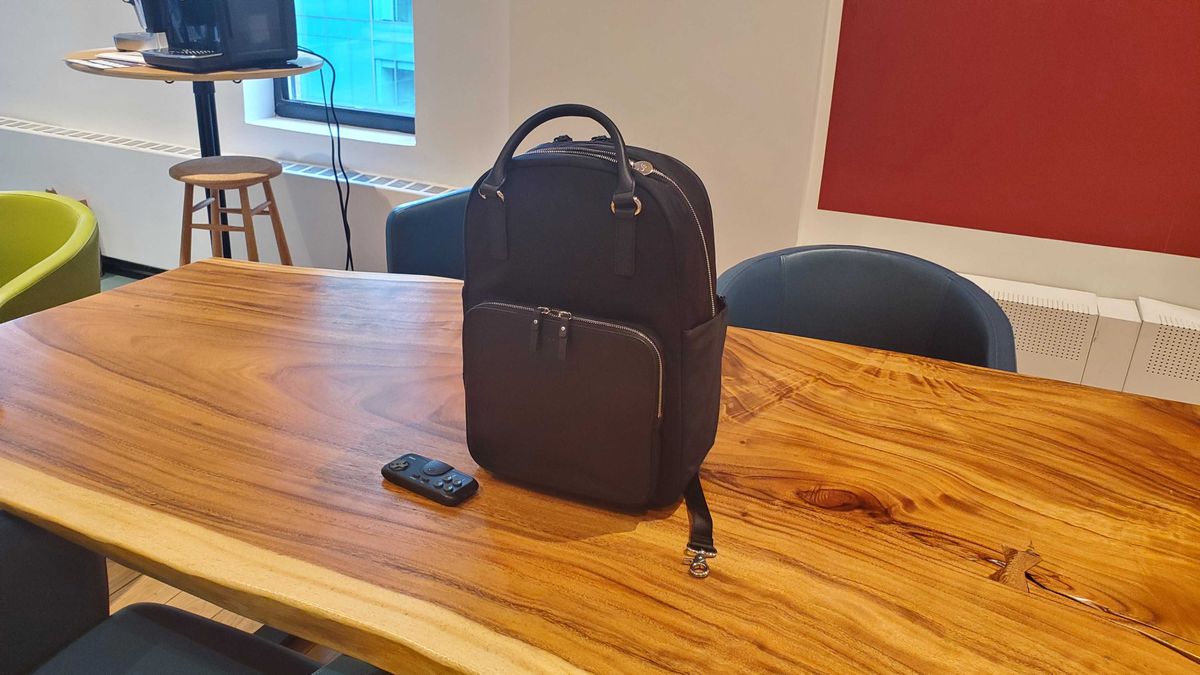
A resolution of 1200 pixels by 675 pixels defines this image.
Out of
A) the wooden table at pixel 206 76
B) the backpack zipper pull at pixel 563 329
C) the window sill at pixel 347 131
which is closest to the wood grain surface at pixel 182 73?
the wooden table at pixel 206 76

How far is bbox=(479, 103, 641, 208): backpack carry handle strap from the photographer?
85 centimetres

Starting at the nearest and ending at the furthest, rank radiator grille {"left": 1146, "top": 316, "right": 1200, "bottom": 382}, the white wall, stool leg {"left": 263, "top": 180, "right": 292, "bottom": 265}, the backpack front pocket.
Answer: the backpack front pocket
radiator grille {"left": 1146, "top": 316, "right": 1200, "bottom": 382}
the white wall
stool leg {"left": 263, "top": 180, "right": 292, "bottom": 265}

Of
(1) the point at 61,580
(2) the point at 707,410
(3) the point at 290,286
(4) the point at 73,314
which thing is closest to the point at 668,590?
(2) the point at 707,410

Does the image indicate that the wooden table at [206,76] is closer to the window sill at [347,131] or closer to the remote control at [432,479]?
the window sill at [347,131]

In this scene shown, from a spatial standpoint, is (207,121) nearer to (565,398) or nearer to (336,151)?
(336,151)

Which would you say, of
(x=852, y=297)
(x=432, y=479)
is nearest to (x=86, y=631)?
(x=432, y=479)

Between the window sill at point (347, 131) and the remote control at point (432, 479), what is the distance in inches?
99.2

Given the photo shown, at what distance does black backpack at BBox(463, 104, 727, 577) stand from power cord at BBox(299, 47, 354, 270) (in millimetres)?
2501

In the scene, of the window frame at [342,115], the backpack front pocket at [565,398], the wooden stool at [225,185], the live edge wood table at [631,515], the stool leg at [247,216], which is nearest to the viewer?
the live edge wood table at [631,515]

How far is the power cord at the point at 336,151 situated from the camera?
10.9 ft

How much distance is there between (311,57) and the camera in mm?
3334

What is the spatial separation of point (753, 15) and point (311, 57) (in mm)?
1803

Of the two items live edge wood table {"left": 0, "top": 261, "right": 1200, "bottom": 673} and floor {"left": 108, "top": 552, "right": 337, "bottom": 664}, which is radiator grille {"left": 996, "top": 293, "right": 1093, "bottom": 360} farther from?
floor {"left": 108, "top": 552, "right": 337, "bottom": 664}

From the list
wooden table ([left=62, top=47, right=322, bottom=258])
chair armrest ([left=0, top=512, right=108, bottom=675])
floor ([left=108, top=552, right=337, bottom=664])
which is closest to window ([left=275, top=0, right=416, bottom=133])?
wooden table ([left=62, top=47, right=322, bottom=258])
